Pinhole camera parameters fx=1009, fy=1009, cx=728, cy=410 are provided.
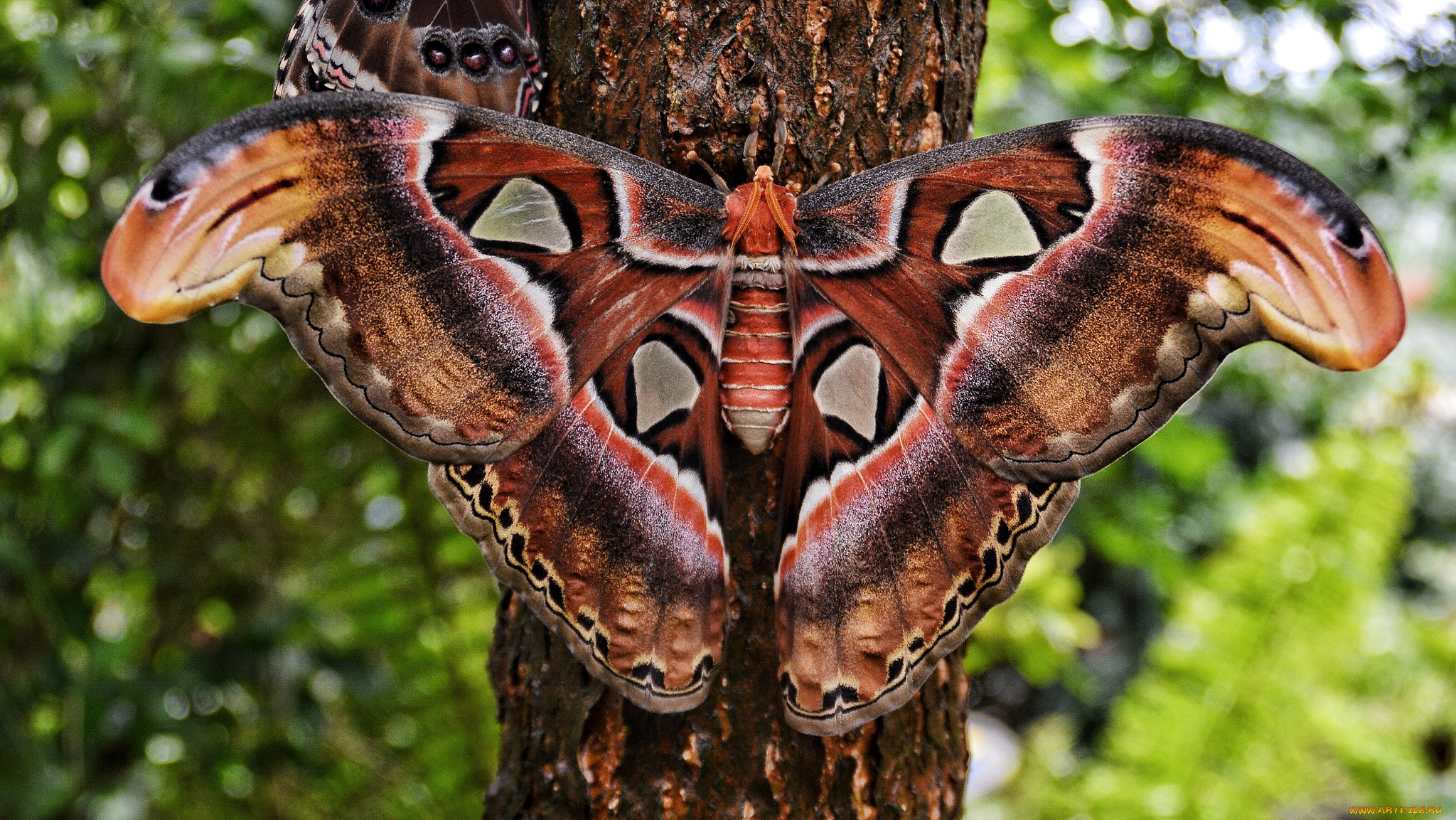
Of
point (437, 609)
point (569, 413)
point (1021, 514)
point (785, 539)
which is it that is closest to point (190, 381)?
point (437, 609)

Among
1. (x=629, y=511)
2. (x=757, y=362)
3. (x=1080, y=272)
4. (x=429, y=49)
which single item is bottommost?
(x=629, y=511)

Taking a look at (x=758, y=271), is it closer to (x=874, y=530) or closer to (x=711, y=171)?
(x=711, y=171)

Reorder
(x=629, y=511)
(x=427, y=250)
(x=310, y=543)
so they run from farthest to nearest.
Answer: (x=310, y=543) < (x=629, y=511) < (x=427, y=250)

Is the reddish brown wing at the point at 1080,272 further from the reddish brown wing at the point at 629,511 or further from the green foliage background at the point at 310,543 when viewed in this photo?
the green foliage background at the point at 310,543

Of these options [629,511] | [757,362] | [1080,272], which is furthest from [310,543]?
[1080,272]

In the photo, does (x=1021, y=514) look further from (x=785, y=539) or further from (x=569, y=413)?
(x=569, y=413)

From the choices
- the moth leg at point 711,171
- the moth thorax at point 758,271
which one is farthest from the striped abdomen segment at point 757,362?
the moth leg at point 711,171

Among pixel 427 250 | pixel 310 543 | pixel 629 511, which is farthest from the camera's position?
pixel 310 543
